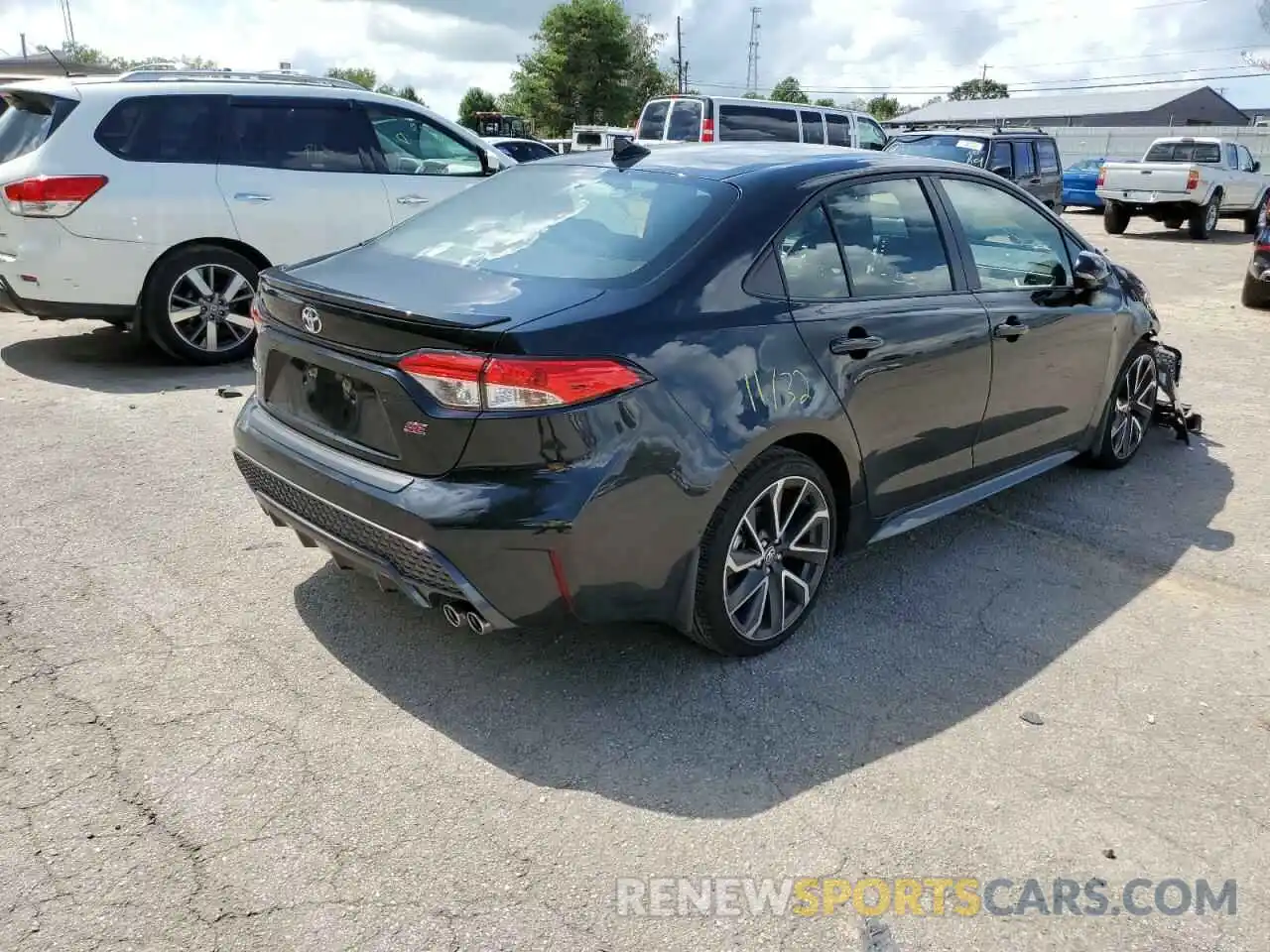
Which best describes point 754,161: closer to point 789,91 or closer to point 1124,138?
point 1124,138

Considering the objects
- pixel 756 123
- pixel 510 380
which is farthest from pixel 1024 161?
pixel 510 380

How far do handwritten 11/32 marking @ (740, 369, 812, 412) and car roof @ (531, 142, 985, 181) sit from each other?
77cm

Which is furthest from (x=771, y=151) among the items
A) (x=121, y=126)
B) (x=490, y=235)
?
(x=121, y=126)

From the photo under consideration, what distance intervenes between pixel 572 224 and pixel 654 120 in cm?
1522

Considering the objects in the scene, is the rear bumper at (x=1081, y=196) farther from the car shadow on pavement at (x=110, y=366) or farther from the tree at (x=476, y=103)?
the tree at (x=476, y=103)

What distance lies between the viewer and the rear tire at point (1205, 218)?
18.7m

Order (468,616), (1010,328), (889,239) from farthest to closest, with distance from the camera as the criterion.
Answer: (1010,328) → (889,239) → (468,616)

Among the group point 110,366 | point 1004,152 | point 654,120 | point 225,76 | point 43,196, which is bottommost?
point 110,366

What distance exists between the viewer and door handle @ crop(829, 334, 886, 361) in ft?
11.4

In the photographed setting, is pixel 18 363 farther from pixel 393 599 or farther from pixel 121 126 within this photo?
pixel 393 599

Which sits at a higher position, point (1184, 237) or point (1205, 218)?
point (1205, 218)

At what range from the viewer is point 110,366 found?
707 cm

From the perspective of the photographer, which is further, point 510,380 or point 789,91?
point 789,91

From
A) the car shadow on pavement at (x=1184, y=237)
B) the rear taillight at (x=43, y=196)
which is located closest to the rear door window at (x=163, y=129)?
the rear taillight at (x=43, y=196)
